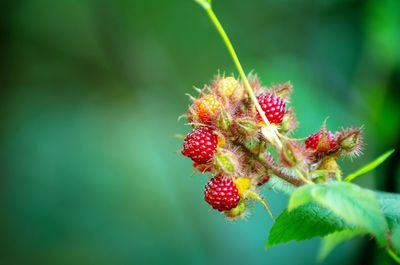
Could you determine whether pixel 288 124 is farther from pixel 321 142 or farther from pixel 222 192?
pixel 222 192

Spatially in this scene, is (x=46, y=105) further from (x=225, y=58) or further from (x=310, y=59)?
(x=310, y=59)

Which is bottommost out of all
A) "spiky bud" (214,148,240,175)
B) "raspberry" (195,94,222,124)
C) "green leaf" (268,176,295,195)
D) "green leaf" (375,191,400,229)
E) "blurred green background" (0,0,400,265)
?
"green leaf" (375,191,400,229)

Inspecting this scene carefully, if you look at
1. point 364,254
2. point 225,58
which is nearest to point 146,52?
point 225,58

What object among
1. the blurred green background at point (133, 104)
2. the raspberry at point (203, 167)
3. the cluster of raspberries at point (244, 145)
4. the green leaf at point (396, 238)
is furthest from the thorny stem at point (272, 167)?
the blurred green background at point (133, 104)

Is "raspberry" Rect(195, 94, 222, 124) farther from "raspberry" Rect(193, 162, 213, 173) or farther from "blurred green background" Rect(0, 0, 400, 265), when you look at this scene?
"blurred green background" Rect(0, 0, 400, 265)

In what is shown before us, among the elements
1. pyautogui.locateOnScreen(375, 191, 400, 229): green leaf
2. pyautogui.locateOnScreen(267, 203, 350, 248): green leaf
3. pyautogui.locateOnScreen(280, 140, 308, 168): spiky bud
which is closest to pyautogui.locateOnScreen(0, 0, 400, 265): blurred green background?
pyautogui.locateOnScreen(375, 191, 400, 229): green leaf

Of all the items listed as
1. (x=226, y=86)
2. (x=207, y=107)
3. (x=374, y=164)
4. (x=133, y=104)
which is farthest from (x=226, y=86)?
(x=133, y=104)
